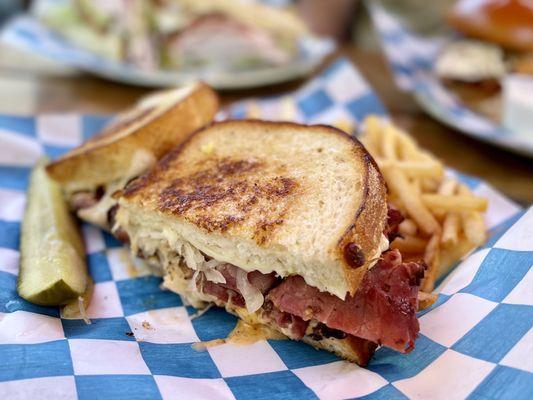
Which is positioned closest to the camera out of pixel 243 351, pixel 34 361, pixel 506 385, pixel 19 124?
pixel 506 385

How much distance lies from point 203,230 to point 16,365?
0.53 meters

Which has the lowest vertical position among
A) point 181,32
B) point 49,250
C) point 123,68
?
point 49,250

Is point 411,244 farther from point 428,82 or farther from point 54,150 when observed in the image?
point 428,82

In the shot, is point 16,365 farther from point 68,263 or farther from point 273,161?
point 273,161

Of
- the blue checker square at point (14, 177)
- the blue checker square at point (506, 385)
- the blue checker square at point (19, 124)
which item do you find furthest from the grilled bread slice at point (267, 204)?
the blue checker square at point (19, 124)

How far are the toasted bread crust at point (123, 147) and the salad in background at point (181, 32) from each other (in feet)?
4.51

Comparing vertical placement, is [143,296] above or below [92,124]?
below

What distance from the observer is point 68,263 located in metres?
1.72

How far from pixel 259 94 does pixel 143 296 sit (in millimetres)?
1943

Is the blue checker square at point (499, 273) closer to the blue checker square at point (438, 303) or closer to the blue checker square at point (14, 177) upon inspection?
the blue checker square at point (438, 303)

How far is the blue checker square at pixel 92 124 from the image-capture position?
2.64 m

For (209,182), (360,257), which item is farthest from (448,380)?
(209,182)

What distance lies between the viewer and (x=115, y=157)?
200 centimetres

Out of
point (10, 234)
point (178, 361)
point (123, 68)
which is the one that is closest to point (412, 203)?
point (178, 361)
